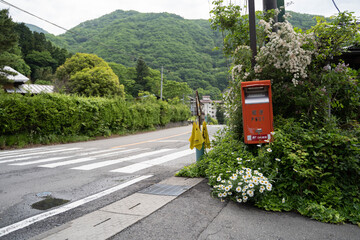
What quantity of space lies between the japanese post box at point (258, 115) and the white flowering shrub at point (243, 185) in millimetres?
856

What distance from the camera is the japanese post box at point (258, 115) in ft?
16.2

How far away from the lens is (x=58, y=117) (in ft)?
53.0

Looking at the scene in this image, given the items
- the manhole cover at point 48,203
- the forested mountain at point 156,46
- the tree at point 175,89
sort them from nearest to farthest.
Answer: the manhole cover at point 48,203
the forested mountain at point 156,46
the tree at point 175,89

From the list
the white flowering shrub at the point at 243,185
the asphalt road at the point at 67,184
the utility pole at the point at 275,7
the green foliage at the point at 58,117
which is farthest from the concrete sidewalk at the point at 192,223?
the green foliage at the point at 58,117

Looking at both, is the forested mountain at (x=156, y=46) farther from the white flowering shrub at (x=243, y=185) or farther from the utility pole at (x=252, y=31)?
the white flowering shrub at (x=243, y=185)

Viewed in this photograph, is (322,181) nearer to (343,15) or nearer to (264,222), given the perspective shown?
(264,222)

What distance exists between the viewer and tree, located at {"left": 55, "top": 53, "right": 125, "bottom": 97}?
130ft

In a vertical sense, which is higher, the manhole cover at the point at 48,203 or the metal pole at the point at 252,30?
the metal pole at the point at 252,30

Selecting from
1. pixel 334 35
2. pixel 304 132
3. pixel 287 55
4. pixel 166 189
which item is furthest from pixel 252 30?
pixel 166 189

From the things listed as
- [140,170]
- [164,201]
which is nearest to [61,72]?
[140,170]

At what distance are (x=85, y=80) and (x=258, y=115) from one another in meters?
39.2

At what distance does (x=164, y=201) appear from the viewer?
427cm

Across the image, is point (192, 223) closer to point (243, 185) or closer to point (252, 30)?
point (243, 185)

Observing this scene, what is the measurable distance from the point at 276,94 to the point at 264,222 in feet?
9.53
